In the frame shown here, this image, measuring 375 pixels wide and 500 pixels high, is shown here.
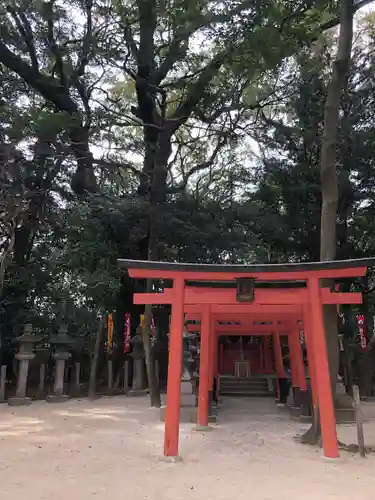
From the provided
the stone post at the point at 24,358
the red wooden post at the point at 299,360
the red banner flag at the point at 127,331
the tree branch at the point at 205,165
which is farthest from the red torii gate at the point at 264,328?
the tree branch at the point at 205,165

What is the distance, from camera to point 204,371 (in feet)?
29.3

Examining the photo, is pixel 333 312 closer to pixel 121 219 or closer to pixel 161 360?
pixel 121 219

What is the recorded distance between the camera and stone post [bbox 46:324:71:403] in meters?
12.8

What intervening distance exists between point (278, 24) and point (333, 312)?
682cm

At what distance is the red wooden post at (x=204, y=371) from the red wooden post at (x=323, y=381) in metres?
2.80

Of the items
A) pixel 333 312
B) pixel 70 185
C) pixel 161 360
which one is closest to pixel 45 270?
pixel 70 185

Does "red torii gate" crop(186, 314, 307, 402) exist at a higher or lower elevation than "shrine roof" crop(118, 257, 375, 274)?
lower

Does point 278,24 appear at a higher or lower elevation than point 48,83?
lower

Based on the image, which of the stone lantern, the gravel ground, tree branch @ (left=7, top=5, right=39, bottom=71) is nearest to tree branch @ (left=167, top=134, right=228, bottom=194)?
the stone lantern

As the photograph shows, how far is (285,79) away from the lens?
15.3 m

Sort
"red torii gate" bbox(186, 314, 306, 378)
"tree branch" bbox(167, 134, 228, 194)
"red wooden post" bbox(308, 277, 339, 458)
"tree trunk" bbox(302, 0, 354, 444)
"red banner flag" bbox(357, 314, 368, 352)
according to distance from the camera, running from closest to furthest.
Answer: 1. "red wooden post" bbox(308, 277, 339, 458)
2. "tree trunk" bbox(302, 0, 354, 444)
3. "red torii gate" bbox(186, 314, 306, 378)
4. "red banner flag" bbox(357, 314, 368, 352)
5. "tree branch" bbox(167, 134, 228, 194)

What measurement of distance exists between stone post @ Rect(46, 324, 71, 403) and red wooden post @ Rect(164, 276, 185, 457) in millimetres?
7600

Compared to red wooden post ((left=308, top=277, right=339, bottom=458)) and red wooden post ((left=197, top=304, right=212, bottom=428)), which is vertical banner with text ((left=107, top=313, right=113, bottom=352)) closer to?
red wooden post ((left=197, top=304, right=212, bottom=428))

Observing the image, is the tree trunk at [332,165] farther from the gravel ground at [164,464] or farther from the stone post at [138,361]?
the stone post at [138,361]
